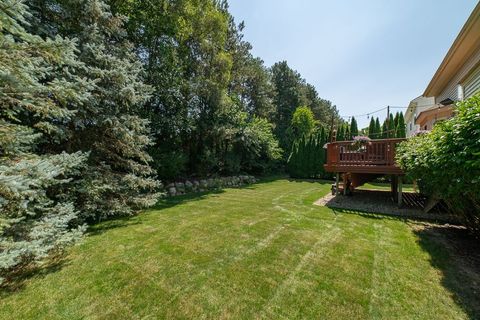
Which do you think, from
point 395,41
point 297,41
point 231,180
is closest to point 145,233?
point 231,180

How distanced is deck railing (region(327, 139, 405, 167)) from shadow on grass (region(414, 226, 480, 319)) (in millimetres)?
2299

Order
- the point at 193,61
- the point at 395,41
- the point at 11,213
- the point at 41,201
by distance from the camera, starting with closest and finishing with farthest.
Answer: the point at 11,213, the point at 41,201, the point at 395,41, the point at 193,61

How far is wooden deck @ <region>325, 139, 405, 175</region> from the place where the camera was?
5895 millimetres

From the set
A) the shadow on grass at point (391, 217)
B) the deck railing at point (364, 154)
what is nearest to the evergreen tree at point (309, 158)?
the deck railing at point (364, 154)

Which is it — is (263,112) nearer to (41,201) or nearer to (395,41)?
(395,41)

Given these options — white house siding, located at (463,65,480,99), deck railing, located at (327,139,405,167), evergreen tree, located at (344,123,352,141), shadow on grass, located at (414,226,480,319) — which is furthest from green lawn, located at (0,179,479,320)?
evergreen tree, located at (344,123,352,141)

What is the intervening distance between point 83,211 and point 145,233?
1512mm

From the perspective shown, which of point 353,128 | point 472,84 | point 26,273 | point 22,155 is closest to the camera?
point 26,273

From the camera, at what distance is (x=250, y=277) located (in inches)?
97.5

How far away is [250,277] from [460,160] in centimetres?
273

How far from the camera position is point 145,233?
12.8 feet

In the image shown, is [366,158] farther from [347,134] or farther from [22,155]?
[347,134]

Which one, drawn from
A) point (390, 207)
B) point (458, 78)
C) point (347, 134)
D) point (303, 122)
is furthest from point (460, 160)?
point (303, 122)

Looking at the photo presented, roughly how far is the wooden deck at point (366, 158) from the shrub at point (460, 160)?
233 cm
